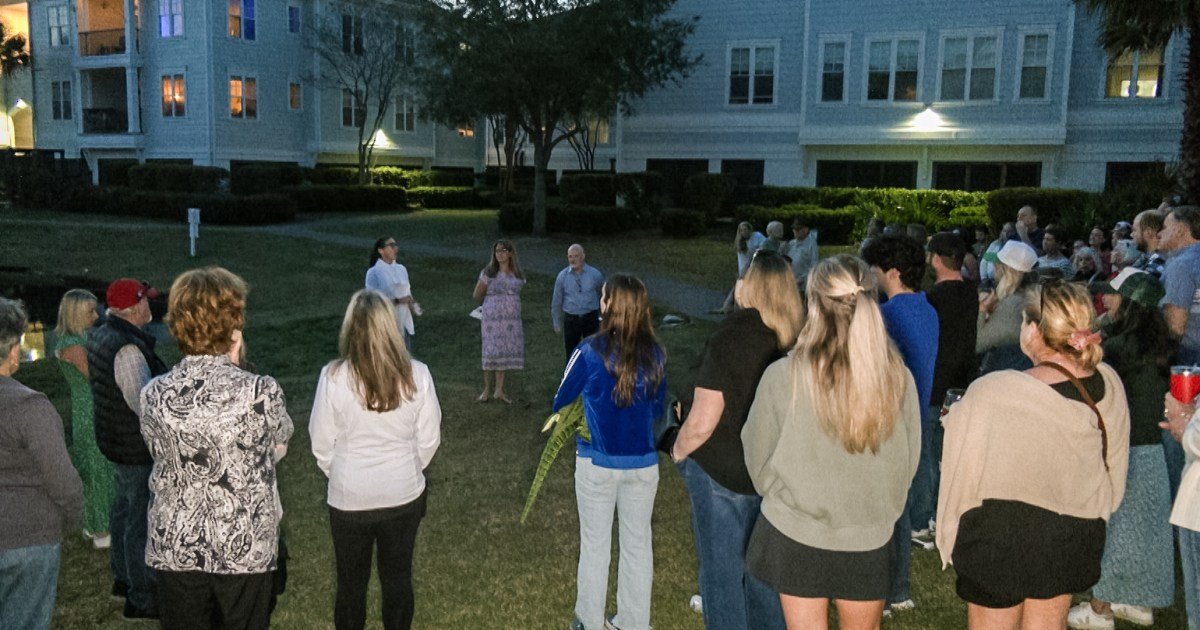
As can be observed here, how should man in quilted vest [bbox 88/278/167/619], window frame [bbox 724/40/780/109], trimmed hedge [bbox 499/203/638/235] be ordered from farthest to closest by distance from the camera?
1. window frame [bbox 724/40/780/109]
2. trimmed hedge [bbox 499/203/638/235]
3. man in quilted vest [bbox 88/278/167/619]

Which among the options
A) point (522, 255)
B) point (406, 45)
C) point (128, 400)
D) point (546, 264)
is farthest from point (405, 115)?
point (128, 400)

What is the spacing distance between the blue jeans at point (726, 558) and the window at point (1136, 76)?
91.4ft

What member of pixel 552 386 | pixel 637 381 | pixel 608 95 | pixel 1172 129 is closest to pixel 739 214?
pixel 608 95

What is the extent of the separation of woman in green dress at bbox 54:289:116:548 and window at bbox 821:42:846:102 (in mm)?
27851

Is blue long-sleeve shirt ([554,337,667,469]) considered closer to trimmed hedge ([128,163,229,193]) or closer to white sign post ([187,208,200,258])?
white sign post ([187,208,200,258])

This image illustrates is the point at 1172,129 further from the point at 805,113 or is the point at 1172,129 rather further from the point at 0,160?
the point at 0,160

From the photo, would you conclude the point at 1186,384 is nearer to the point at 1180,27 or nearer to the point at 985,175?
the point at 1180,27

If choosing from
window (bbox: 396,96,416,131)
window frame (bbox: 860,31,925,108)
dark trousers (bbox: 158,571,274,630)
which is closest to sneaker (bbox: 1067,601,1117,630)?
dark trousers (bbox: 158,571,274,630)

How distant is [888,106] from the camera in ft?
98.2

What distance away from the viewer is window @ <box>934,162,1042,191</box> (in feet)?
95.1

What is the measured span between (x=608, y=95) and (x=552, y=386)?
16137 mm

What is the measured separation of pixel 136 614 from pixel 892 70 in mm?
28795

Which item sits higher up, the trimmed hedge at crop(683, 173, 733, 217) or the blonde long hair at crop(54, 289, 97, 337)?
the trimmed hedge at crop(683, 173, 733, 217)

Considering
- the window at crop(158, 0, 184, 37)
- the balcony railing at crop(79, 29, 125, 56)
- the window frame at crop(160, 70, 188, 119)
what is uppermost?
the window at crop(158, 0, 184, 37)
